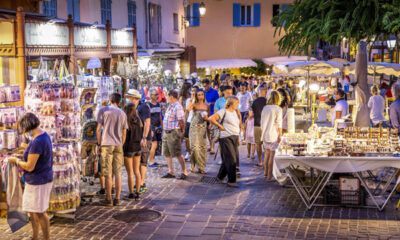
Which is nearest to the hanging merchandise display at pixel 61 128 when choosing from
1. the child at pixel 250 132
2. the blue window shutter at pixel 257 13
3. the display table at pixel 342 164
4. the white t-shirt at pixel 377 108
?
the display table at pixel 342 164

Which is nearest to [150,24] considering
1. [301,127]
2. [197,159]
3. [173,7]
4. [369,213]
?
[173,7]

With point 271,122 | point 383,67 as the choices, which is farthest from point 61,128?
point 383,67

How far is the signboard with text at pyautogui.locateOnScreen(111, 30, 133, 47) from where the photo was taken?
15672mm

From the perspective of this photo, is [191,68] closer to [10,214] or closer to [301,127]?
[301,127]

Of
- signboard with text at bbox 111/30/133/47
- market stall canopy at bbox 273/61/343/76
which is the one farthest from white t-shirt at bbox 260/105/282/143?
signboard with text at bbox 111/30/133/47

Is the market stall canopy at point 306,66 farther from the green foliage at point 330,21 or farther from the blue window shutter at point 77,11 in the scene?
the green foliage at point 330,21

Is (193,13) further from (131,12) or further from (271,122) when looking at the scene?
(271,122)

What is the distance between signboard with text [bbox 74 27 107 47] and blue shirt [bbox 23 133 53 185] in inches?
261

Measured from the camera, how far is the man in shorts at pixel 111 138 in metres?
8.66

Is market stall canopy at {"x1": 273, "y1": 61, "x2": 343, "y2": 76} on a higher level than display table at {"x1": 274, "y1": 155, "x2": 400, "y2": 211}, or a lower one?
higher

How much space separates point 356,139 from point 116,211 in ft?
13.8

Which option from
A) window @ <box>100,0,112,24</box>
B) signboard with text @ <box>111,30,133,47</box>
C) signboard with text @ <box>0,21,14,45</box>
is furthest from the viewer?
window @ <box>100,0,112,24</box>

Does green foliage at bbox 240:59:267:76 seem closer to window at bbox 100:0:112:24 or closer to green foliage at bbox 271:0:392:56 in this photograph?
window at bbox 100:0:112:24

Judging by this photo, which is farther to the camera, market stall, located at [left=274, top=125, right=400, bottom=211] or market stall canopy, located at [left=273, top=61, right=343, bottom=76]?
market stall canopy, located at [left=273, top=61, right=343, bottom=76]
